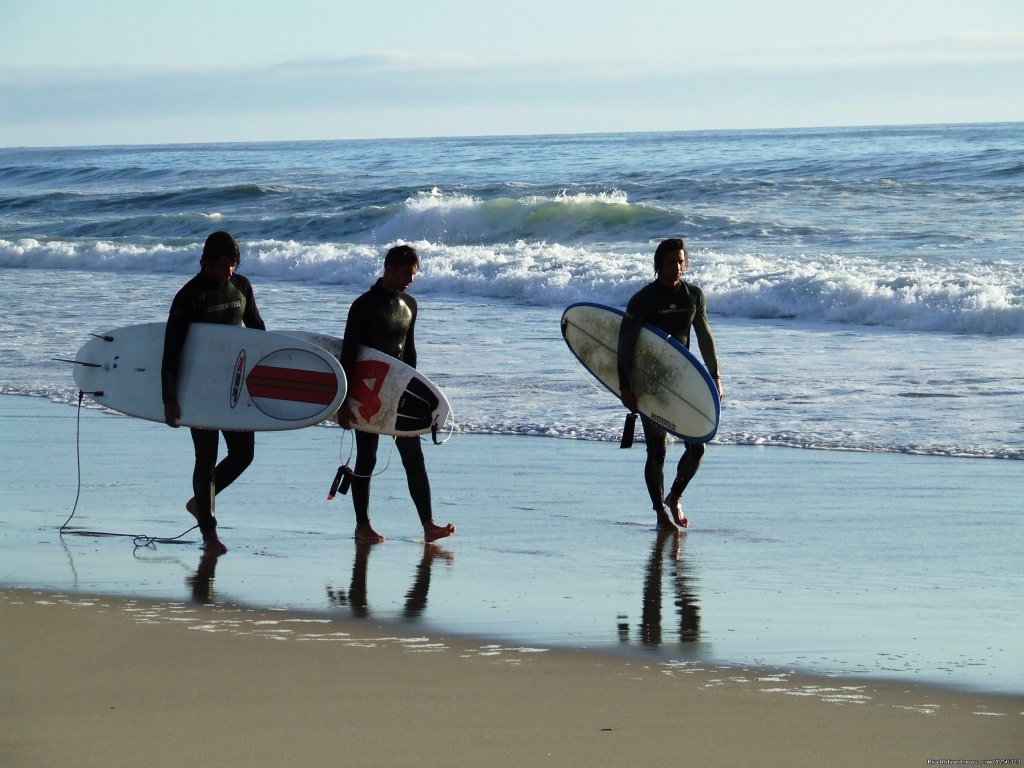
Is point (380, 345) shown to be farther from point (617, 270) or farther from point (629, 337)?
point (617, 270)

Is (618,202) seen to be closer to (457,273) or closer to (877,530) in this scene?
(457,273)

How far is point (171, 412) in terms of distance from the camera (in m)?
5.68

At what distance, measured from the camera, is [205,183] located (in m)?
37.3

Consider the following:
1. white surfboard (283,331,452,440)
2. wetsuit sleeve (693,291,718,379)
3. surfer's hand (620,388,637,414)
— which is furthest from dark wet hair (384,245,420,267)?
wetsuit sleeve (693,291,718,379)

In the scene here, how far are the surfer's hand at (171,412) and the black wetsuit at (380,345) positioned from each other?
2.47ft

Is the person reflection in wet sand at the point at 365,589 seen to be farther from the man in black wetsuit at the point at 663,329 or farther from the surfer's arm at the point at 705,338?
the surfer's arm at the point at 705,338

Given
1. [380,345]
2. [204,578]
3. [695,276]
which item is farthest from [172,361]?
[695,276]

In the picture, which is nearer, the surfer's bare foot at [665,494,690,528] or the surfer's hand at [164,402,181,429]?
the surfer's hand at [164,402,181,429]

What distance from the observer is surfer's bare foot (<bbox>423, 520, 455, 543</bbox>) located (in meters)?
5.75

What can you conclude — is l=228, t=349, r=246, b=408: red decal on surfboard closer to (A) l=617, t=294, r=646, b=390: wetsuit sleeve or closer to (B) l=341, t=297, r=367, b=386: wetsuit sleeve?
(B) l=341, t=297, r=367, b=386: wetsuit sleeve

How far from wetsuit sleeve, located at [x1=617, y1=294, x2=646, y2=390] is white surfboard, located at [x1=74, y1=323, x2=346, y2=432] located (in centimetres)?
136

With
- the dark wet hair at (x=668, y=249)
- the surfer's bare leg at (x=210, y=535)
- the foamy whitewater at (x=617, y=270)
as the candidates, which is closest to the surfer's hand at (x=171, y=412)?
the surfer's bare leg at (x=210, y=535)

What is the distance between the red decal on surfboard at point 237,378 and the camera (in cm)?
580

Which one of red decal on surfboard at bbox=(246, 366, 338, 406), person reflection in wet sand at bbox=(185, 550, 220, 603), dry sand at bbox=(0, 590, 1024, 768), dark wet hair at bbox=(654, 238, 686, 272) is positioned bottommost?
person reflection in wet sand at bbox=(185, 550, 220, 603)
